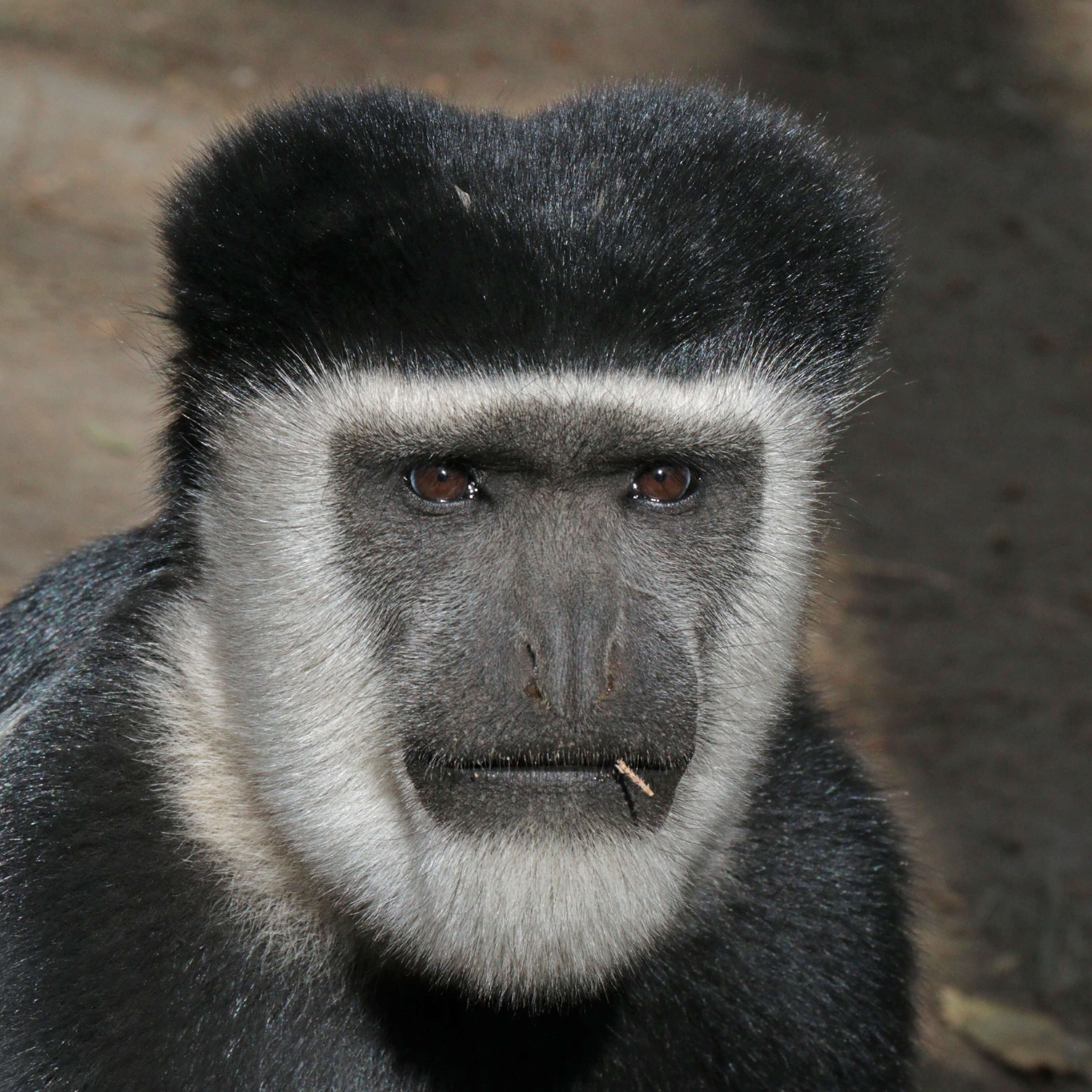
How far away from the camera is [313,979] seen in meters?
2.76

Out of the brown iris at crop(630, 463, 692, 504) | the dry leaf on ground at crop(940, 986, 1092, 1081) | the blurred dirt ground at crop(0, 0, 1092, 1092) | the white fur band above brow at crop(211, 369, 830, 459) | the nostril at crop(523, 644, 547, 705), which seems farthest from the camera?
the blurred dirt ground at crop(0, 0, 1092, 1092)

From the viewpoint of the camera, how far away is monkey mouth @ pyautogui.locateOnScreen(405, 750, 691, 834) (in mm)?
2330

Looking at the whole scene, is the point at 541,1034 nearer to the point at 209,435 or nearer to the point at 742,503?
the point at 742,503

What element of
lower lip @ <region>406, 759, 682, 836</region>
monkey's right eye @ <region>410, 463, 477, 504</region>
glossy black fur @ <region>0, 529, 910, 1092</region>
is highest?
monkey's right eye @ <region>410, 463, 477, 504</region>

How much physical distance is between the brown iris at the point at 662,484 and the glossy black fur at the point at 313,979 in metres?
0.82

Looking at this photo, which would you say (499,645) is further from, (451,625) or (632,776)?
(632,776)

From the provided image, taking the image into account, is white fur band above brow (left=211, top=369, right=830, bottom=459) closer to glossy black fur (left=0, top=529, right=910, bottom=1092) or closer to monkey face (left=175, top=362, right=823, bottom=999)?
monkey face (left=175, top=362, right=823, bottom=999)

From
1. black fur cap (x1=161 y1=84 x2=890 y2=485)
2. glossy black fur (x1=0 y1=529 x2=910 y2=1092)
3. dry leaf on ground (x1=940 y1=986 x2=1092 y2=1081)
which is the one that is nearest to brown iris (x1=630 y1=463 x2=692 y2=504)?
black fur cap (x1=161 y1=84 x2=890 y2=485)

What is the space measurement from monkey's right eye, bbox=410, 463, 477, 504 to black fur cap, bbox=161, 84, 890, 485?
0.17 meters

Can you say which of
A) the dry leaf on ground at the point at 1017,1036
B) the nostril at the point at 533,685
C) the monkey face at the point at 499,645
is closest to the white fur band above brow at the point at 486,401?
the monkey face at the point at 499,645

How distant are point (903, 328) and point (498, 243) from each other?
6463 millimetres

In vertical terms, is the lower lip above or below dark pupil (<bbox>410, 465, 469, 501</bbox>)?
below

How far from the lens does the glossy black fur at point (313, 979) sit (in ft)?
8.34

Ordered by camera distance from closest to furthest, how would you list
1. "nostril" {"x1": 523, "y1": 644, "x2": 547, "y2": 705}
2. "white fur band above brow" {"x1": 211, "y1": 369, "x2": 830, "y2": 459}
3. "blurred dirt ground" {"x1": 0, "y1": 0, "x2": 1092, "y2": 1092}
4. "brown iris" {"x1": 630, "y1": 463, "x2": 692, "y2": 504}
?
"nostril" {"x1": 523, "y1": 644, "x2": 547, "y2": 705}
"white fur band above brow" {"x1": 211, "y1": 369, "x2": 830, "y2": 459}
"brown iris" {"x1": 630, "y1": 463, "x2": 692, "y2": 504}
"blurred dirt ground" {"x1": 0, "y1": 0, "x2": 1092, "y2": 1092}
